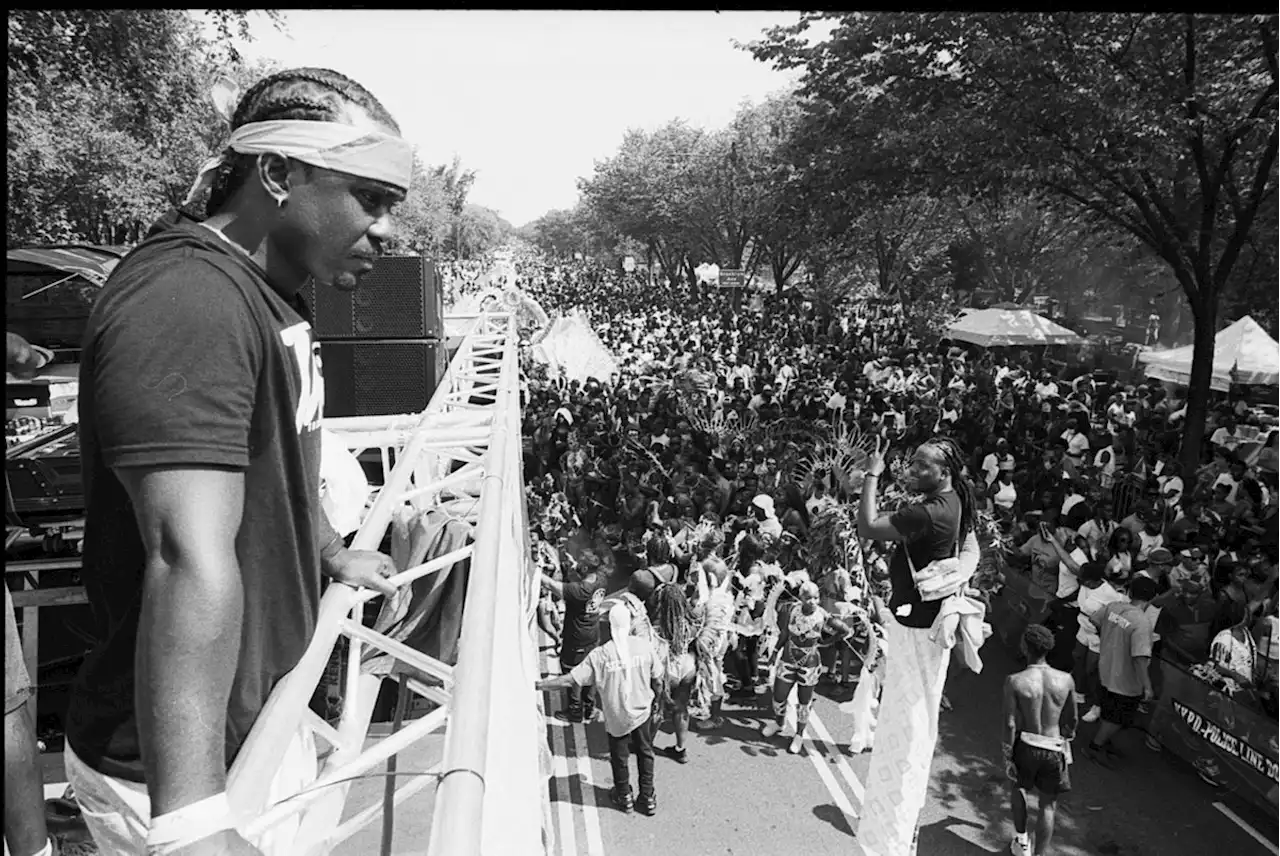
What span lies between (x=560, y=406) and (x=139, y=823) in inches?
529

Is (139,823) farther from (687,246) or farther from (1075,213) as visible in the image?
(687,246)

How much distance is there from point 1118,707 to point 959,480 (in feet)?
13.3

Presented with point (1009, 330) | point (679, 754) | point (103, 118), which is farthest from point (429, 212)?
point (679, 754)

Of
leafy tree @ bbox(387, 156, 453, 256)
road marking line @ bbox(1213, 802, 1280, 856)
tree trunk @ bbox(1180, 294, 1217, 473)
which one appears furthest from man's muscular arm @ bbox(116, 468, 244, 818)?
leafy tree @ bbox(387, 156, 453, 256)

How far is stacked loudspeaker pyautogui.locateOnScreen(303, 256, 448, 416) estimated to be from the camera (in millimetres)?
6680

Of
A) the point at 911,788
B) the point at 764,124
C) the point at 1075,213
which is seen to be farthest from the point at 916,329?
the point at 911,788

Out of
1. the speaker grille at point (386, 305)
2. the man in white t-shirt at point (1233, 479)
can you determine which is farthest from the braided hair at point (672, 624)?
the man in white t-shirt at point (1233, 479)

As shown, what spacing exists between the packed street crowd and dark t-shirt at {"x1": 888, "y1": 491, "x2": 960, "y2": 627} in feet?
3.69

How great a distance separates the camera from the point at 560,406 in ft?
48.8

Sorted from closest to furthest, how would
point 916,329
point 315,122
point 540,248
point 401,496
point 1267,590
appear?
point 315,122
point 401,496
point 1267,590
point 916,329
point 540,248

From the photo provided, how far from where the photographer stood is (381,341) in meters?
6.73

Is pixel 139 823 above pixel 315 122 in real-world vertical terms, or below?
below

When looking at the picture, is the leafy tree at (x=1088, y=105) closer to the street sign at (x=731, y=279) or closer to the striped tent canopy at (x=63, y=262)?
the striped tent canopy at (x=63, y=262)

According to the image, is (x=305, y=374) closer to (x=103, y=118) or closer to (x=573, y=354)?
(x=103, y=118)
